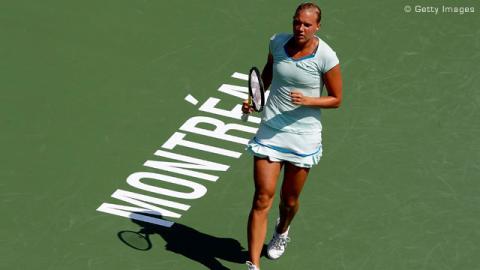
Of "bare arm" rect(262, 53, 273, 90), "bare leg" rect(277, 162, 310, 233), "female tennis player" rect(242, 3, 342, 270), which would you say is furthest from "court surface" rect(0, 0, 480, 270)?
"bare arm" rect(262, 53, 273, 90)

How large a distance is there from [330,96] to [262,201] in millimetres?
1106

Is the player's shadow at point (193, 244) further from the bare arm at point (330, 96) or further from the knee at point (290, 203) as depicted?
the bare arm at point (330, 96)

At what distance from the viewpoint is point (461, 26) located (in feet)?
49.3

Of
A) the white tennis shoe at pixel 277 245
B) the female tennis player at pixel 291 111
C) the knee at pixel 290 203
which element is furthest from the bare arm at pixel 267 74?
the white tennis shoe at pixel 277 245

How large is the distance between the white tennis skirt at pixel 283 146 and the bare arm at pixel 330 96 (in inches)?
16.6

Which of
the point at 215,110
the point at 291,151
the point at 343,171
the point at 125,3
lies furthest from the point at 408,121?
the point at 125,3

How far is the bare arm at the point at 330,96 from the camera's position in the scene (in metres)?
10.3

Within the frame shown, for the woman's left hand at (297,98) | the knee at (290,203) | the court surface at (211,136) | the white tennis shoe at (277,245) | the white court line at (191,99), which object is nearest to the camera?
the woman's left hand at (297,98)

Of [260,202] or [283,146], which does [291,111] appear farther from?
[260,202]

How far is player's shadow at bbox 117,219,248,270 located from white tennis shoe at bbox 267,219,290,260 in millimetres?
251

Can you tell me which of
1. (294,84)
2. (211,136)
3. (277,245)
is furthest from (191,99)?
(294,84)

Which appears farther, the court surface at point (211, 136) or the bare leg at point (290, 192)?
the court surface at point (211, 136)

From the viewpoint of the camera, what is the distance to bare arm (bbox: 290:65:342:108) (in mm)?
10281

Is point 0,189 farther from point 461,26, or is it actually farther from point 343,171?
point 461,26
